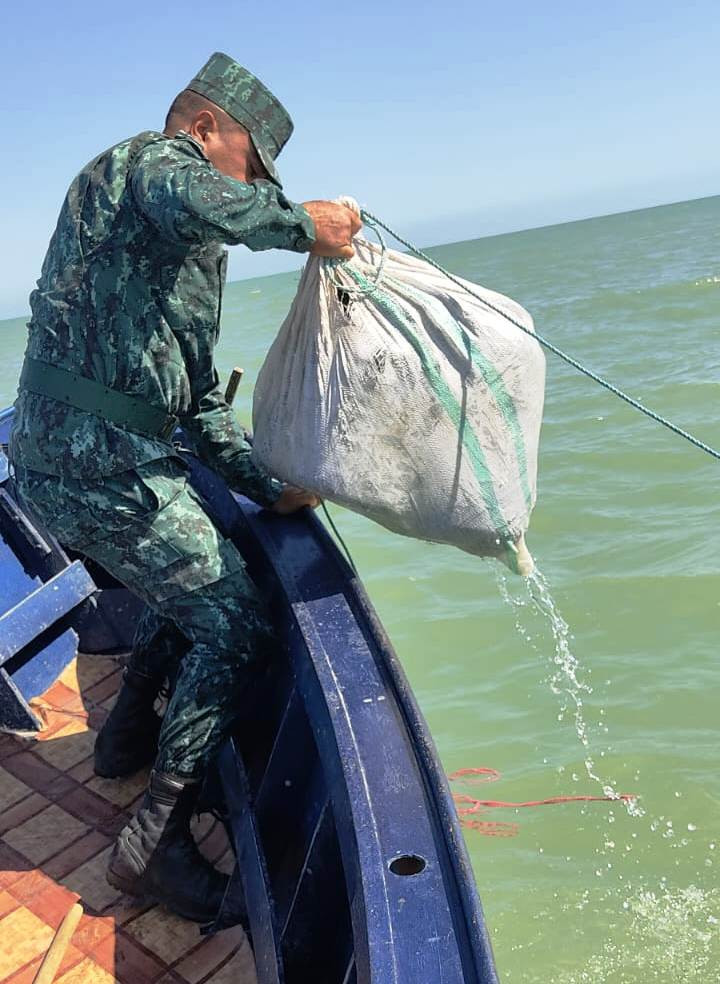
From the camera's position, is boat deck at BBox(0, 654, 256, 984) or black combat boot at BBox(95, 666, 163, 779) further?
black combat boot at BBox(95, 666, 163, 779)

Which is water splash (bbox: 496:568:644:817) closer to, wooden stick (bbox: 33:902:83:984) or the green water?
the green water

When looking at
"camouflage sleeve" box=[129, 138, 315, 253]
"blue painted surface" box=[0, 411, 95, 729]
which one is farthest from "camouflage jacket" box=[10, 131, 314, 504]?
"blue painted surface" box=[0, 411, 95, 729]

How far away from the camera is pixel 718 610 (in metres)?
5.24

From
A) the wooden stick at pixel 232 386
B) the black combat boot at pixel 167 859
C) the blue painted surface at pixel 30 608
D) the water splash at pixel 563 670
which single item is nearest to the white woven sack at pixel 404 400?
the wooden stick at pixel 232 386

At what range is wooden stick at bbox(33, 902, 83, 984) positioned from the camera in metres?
2.00

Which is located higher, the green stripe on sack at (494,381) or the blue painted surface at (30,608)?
the green stripe on sack at (494,381)

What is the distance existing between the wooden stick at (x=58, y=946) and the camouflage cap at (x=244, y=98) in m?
1.76

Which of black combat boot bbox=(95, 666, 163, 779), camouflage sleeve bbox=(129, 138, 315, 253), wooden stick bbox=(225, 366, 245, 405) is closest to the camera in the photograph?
camouflage sleeve bbox=(129, 138, 315, 253)

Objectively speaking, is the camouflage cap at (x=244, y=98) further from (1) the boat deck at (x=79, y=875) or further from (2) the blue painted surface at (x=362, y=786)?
(1) the boat deck at (x=79, y=875)

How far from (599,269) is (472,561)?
2683 cm

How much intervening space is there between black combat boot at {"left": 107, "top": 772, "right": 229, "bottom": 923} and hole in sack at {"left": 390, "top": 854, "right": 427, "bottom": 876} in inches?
30.1

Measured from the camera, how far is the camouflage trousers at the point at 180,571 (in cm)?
200

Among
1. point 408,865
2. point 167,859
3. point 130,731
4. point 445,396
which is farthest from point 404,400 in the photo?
point 130,731

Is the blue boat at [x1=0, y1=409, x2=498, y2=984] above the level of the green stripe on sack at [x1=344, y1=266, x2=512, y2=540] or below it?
below
